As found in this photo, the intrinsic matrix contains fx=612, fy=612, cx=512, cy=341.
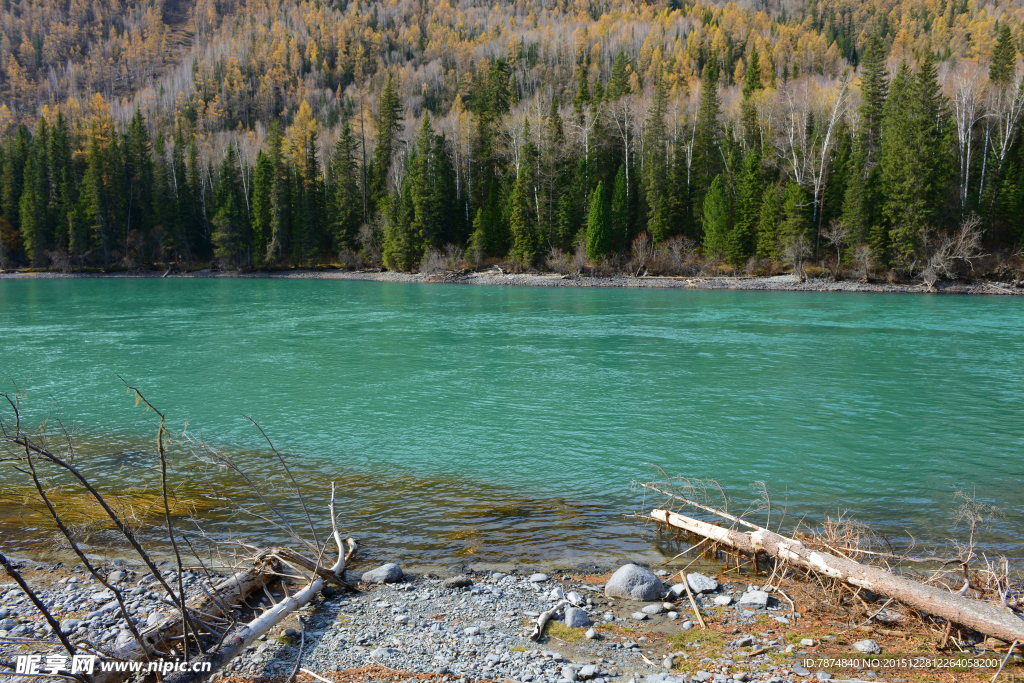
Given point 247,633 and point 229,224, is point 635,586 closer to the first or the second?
point 247,633

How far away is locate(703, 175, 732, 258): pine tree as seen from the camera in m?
58.4

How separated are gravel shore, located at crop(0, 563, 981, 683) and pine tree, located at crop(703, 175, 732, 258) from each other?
2211 inches

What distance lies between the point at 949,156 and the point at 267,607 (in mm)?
62833

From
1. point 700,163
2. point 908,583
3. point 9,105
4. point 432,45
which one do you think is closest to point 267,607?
point 908,583

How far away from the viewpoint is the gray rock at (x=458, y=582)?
643 cm

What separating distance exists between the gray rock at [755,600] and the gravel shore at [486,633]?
0.05ft

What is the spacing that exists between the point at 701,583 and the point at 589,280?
169 ft

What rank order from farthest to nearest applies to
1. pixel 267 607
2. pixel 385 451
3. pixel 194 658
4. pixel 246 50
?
pixel 246 50 < pixel 385 451 < pixel 267 607 < pixel 194 658

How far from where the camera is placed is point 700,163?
217 ft

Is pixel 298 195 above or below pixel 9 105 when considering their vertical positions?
below

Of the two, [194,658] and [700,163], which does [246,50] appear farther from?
[194,658]

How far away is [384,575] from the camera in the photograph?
258 inches

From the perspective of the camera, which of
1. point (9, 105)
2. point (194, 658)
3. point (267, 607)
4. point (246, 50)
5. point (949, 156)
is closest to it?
point (194, 658)

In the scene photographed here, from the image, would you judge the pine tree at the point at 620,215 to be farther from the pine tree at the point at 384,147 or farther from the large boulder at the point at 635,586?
the large boulder at the point at 635,586
